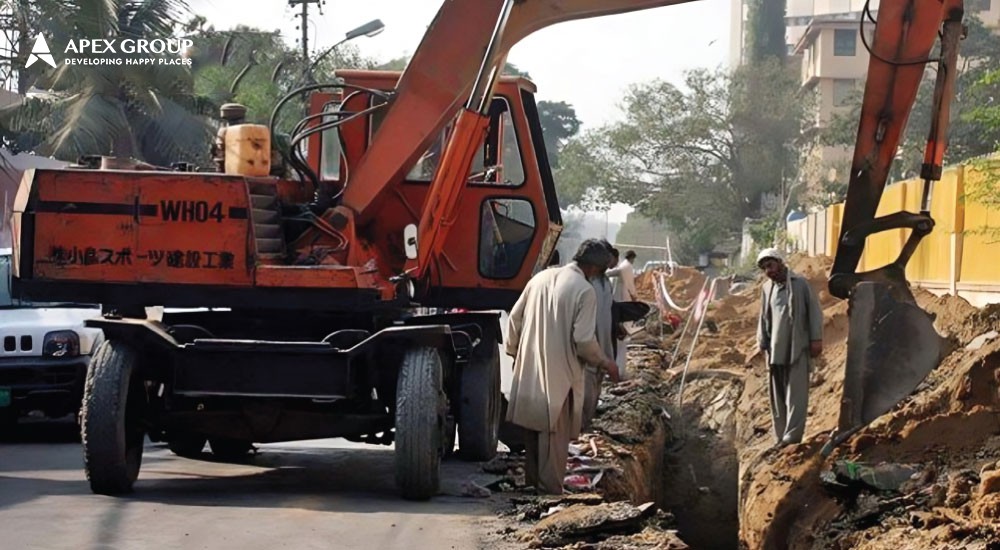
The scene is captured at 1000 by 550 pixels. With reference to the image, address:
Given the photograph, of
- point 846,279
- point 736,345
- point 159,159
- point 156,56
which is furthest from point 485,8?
point 159,159

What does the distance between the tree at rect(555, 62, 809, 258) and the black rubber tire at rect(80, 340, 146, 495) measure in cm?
5954

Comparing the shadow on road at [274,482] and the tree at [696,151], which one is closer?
the shadow on road at [274,482]

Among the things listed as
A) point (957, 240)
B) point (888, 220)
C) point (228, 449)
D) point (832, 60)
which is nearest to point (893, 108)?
point (888, 220)

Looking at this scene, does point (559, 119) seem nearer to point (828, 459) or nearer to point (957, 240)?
point (957, 240)

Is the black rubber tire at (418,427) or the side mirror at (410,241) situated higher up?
the side mirror at (410,241)

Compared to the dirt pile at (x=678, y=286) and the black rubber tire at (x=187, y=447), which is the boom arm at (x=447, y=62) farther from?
the dirt pile at (x=678, y=286)

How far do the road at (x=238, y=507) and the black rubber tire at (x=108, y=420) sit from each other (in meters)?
0.14

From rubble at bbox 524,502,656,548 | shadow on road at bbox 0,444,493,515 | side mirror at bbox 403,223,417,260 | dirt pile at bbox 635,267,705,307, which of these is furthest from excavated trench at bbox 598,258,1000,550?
dirt pile at bbox 635,267,705,307

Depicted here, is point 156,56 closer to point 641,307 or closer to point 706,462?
point 706,462

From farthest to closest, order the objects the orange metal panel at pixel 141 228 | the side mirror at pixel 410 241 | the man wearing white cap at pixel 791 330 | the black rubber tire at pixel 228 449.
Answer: the man wearing white cap at pixel 791 330 < the black rubber tire at pixel 228 449 < the side mirror at pixel 410 241 < the orange metal panel at pixel 141 228

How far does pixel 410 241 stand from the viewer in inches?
431

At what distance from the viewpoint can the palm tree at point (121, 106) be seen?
2945 cm

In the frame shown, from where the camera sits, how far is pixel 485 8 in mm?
11086

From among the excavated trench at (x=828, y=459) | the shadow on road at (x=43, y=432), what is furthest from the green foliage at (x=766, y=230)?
the shadow on road at (x=43, y=432)
